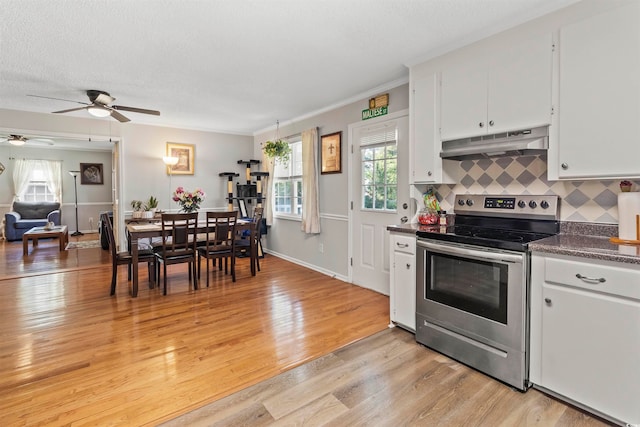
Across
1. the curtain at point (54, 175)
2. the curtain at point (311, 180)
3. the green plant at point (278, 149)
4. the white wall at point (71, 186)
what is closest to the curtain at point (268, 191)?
the green plant at point (278, 149)

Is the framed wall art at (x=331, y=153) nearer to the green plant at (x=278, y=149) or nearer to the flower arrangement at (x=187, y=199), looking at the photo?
the green plant at (x=278, y=149)

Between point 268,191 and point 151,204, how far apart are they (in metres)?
1.96

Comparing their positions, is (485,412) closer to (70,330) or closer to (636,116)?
(636,116)

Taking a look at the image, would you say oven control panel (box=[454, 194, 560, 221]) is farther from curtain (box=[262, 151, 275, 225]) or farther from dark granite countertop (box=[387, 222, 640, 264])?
curtain (box=[262, 151, 275, 225])

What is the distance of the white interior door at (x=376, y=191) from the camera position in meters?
3.48

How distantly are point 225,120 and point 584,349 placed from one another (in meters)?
5.22

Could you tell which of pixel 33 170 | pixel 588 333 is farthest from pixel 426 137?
pixel 33 170

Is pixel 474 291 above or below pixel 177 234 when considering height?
below

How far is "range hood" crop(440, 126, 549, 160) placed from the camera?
2119 millimetres

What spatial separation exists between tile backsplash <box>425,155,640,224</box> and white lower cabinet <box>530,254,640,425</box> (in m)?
0.62

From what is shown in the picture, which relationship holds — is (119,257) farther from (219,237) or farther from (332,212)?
(332,212)

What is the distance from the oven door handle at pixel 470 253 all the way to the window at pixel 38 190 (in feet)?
33.2

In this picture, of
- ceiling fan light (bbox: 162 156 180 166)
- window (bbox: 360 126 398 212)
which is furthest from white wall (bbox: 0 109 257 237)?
window (bbox: 360 126 398 212)

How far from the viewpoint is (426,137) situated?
9.09 feet
